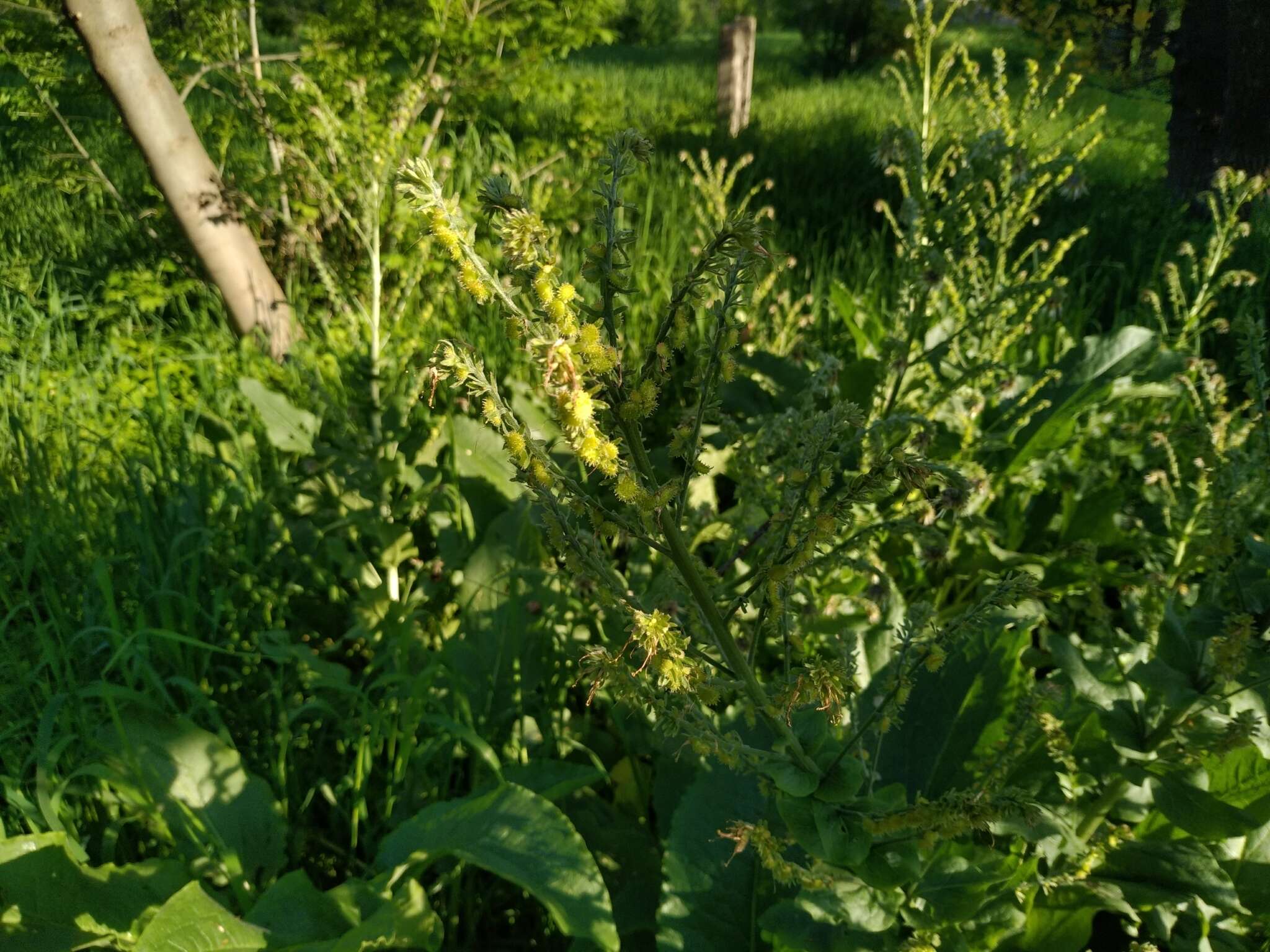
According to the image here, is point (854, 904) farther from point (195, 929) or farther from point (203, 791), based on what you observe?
point (203, 791)

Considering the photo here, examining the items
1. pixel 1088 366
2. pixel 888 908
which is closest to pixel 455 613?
pixel 888 908

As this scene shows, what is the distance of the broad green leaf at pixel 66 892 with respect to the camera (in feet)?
4.08

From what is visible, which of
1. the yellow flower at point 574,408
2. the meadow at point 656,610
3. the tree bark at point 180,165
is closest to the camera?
the yellow flower at point 574,408

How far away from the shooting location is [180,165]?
11.2ft

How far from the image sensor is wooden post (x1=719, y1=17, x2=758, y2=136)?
22.5 feet

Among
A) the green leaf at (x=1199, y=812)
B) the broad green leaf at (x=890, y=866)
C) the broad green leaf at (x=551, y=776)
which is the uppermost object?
the broad green leaf at (x=890, y=866)

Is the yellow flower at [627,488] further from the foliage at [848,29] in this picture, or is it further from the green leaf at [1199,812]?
the foliage at [848,29]

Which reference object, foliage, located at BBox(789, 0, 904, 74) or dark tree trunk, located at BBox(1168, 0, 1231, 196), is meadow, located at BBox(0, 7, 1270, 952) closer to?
dark tree trunk, located at BBox(1168, 0, 1231, 196)

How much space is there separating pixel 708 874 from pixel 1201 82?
272 cm

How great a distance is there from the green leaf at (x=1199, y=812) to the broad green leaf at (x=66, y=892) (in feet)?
4.67

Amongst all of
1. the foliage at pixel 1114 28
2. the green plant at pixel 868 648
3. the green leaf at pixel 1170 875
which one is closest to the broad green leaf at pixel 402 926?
the green plant at pixel 868 648

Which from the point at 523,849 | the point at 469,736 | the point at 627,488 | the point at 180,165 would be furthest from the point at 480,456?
the point at 180,165

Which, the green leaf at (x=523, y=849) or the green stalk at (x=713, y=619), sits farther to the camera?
the green leaf at (x=523, y=849)

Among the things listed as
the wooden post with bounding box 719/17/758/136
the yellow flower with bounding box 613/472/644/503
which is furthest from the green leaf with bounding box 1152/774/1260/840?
the wooden post with bounding box 719/17/758/136
